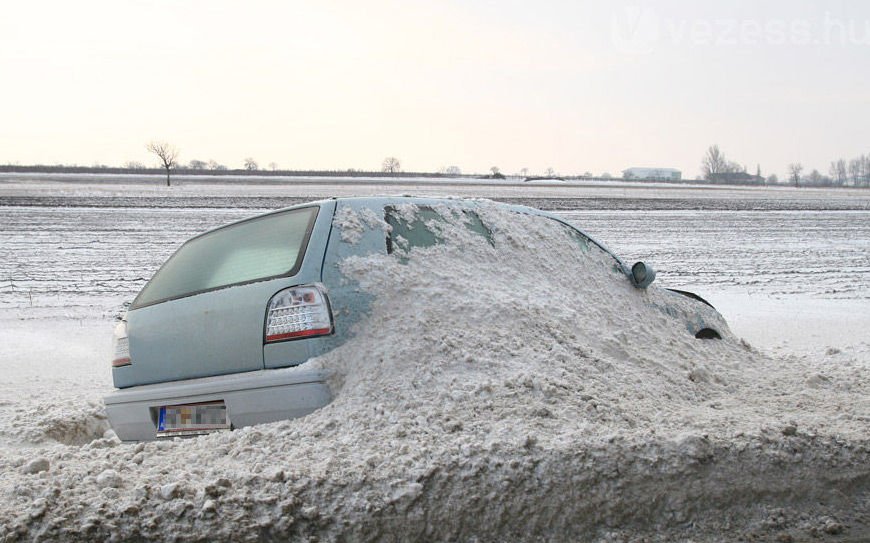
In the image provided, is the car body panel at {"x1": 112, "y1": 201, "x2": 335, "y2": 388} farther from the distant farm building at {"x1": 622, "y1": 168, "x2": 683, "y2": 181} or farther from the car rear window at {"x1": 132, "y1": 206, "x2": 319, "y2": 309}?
the distant farm building at {"x1": 622, "y1": 168, "x2": 683, "y2": 181}

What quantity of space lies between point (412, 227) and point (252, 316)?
1.04 meters

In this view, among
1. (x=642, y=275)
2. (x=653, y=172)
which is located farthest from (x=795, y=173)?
(x=642, y=275)

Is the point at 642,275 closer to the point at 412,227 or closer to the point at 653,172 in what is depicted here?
the point at 412,227

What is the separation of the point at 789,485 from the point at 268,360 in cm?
235

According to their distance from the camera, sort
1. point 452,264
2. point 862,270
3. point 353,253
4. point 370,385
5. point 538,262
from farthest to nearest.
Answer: point 862,270 → point 538,262 → point 452,264 → point 353,253 → point 370,385

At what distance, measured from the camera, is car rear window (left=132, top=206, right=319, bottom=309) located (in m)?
3.73

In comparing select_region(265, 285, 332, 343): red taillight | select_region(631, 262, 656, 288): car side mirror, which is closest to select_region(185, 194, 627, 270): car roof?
select_region(265, 285, 332, 343): red taillight

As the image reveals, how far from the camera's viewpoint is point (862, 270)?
46.3ft

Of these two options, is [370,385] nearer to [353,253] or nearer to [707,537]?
[353,253]

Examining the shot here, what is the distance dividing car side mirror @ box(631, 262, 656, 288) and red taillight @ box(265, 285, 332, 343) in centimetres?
239

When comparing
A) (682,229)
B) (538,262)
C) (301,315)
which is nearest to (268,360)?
(301,315)

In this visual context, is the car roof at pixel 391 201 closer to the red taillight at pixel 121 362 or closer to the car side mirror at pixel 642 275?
the car side mirror at pixel 642 275

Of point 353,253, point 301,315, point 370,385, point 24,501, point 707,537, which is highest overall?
point 353,253

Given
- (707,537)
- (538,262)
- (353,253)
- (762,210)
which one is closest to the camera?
(707,537)
